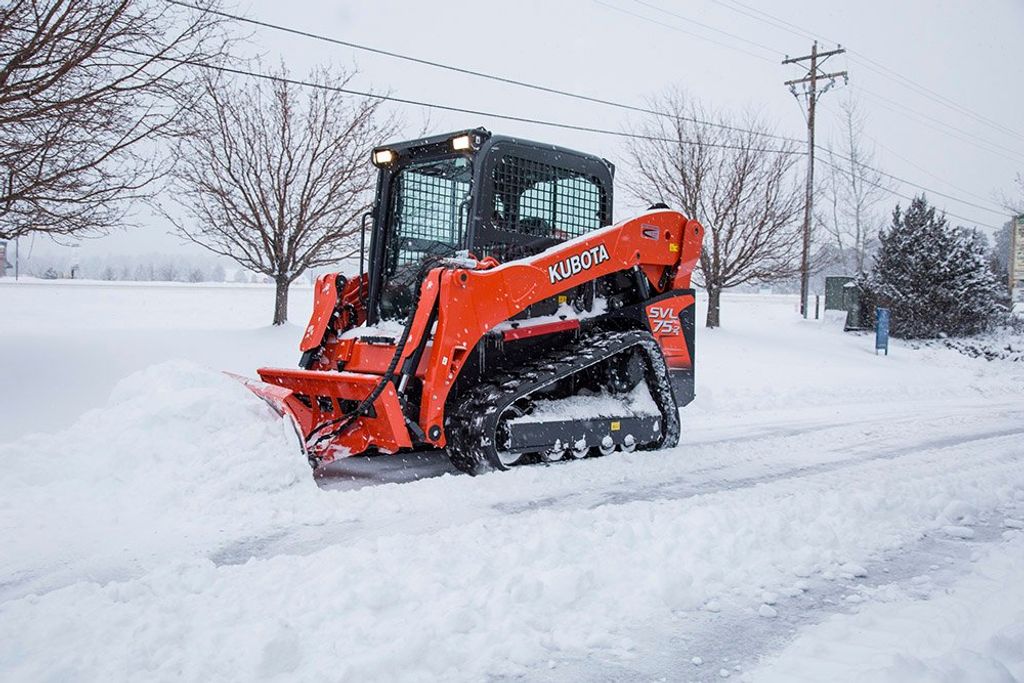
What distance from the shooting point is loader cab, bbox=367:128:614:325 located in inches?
247

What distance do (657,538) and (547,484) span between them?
1.55 m

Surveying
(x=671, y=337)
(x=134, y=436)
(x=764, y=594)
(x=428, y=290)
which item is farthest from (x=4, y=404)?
(x=764, y=594)

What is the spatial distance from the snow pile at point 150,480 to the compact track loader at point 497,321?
481mm

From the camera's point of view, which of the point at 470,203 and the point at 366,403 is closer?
the point at 366,403

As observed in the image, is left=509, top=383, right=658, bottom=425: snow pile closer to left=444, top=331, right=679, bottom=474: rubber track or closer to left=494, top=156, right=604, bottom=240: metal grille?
left=444, top=331, right=679, bottom=474: rubber track

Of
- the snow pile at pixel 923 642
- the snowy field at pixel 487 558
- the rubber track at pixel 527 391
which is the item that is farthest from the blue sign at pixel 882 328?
the snow pile at pixel 923 642

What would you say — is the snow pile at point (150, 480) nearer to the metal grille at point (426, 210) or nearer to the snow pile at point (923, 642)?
the metal grille at point (426, 210)

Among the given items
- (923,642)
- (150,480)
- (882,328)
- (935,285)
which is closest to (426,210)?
(150,480)

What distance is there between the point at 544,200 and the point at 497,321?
58.0 inches

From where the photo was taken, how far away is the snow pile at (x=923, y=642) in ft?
8.87

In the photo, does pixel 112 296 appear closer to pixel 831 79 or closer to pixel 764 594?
pixel 831 79

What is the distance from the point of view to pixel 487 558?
12.3 feet

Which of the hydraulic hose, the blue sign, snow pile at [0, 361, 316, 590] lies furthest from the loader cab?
the blue sign

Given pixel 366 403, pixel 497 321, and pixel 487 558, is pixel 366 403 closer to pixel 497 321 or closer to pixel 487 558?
pixel 497 321
